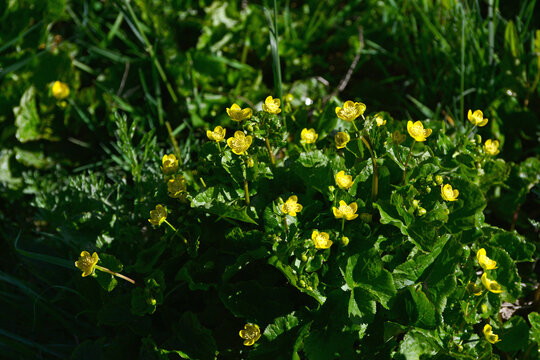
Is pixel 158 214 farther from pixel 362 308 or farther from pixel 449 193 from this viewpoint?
pixel 449 193

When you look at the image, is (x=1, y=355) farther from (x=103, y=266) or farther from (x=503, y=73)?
(x=503, y=73)

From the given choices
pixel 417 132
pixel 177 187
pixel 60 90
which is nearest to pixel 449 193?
pixel 417 132

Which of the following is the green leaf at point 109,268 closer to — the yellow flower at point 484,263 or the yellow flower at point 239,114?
the yellow flower at point 239,114

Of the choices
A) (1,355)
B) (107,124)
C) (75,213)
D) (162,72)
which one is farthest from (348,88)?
(1,355)

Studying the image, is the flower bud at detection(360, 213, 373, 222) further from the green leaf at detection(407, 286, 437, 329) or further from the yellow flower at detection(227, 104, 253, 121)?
the yellow flower at detection(227, 104, 253, 121)

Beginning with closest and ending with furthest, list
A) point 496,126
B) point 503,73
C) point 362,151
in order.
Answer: point 362,151 → point 496,126 → point 503,73

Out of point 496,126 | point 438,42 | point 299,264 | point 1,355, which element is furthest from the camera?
point 438,42
